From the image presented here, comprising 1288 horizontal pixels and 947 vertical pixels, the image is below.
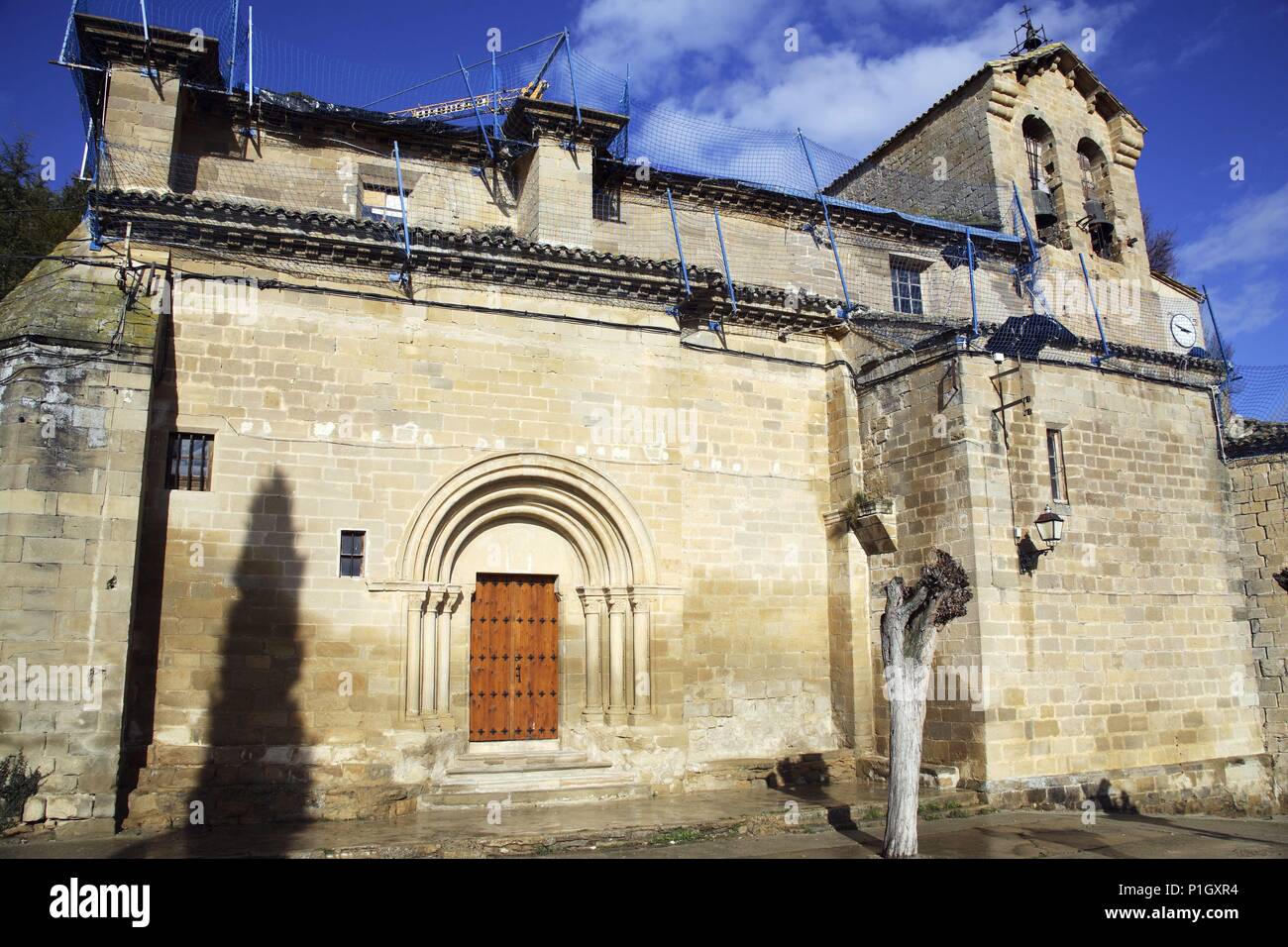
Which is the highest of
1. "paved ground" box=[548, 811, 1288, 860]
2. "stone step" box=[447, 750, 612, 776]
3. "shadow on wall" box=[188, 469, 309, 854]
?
"shadow on wall" box=[188, 469, 309, 854]

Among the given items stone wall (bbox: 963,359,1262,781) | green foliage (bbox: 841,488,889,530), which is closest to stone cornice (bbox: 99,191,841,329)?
green foliage (bbox: 841,488,889,530)

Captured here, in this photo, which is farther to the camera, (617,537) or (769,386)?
(769,386)

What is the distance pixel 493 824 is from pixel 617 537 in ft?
14.1

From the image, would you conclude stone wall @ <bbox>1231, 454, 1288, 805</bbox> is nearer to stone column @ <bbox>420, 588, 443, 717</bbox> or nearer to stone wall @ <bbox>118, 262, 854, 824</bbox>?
stone wall @ <bbox>118, 262, 854, 824</bbox>

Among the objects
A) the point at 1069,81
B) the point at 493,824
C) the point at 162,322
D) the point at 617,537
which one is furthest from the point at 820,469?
the point at 1069,81

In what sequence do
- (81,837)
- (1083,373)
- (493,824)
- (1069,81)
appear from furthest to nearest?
1. (1069,81)
2. (1083,373)
3. (493,824)
4. (81,837)

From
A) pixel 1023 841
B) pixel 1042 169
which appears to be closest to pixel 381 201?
pixel 1023 841

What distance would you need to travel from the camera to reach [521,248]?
13.1 metres

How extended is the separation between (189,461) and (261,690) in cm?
291

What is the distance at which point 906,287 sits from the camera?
1958 cm

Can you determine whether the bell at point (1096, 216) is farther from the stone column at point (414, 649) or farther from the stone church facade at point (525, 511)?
the stone column at point (414, 649)

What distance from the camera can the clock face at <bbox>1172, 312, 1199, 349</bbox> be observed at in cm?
2272

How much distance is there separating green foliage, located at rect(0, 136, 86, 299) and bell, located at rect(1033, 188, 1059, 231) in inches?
778
